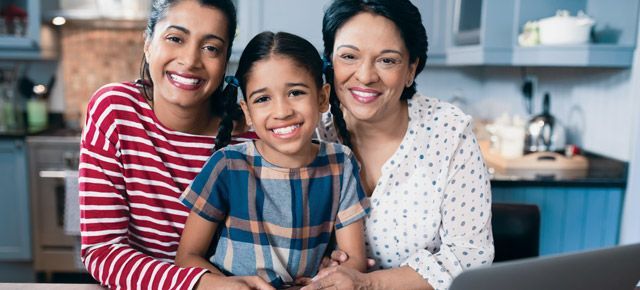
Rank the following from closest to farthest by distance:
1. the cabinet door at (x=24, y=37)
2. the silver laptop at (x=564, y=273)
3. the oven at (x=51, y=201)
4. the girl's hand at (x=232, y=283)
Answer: the silver laptop at (x=564, y=273) → the girl's hand at (x=232, y=283) → the oven at (x=51, y=201) → the cabinet door at (x=24, y=37)

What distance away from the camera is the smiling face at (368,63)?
3.85ft

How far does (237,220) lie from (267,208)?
0.22ft

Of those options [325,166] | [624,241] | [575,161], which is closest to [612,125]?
[575,161]

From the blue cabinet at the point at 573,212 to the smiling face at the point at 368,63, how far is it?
A: 1.23m

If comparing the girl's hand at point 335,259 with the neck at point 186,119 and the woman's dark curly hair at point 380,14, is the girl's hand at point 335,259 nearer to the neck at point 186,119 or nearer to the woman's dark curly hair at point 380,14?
the woman's dark curly hair at point 380,14

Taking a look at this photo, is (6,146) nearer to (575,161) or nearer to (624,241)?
(575,161)

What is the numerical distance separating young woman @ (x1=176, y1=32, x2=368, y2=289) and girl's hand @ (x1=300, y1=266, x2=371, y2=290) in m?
0.06

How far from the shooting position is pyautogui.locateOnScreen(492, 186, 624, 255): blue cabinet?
224 centimetres

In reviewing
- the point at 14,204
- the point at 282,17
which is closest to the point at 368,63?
the point at 282,17

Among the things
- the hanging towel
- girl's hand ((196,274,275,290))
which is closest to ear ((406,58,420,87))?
girl's hand ((196,274,275,290))

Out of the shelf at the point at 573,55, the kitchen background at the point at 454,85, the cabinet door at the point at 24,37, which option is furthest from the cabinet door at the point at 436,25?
the cabinet door at the point at 24,37

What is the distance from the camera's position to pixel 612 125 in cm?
240

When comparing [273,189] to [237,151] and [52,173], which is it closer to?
[237,151]

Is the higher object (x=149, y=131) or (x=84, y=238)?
(x=149, y=131)
